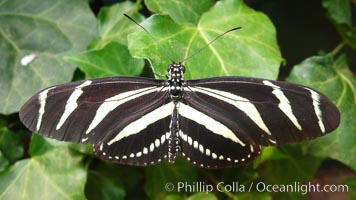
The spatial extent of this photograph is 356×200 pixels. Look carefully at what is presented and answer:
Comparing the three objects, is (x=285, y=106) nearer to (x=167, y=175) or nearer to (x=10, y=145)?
(x=167, y=175)

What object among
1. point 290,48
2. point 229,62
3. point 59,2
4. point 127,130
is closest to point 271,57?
point 229,62

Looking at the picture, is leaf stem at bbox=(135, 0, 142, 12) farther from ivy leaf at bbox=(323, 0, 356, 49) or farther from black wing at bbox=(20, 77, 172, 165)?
ivy leaf at bbox=(323, 0, 356, 49)

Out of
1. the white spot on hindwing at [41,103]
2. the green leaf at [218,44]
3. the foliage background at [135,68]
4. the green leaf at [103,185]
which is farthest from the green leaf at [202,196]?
the white spot on hindwing at [41,103]

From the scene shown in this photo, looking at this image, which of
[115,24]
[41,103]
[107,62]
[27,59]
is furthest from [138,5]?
[41,103]

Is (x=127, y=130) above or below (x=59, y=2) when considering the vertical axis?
below

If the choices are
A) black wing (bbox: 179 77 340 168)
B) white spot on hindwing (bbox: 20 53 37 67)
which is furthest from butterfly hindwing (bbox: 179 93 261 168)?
white spot on hindwing (bbox: 20 53 37 67)

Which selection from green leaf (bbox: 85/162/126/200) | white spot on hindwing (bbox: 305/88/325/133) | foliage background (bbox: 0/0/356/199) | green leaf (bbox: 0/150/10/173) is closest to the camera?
white spot on hindwing (bbox: 305/88/325/133)

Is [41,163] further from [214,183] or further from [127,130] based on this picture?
[214,183]
